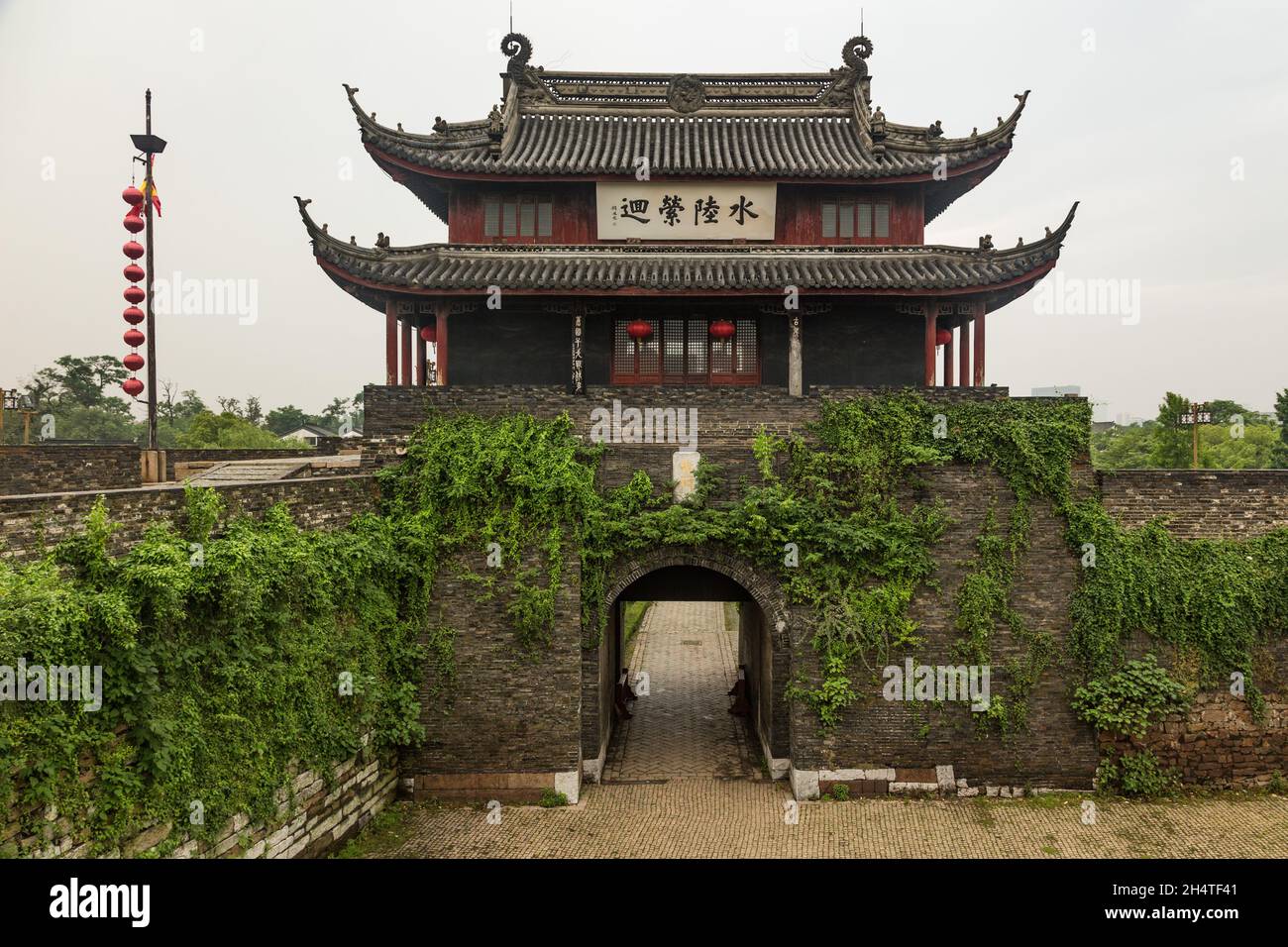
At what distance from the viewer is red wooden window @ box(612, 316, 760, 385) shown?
13.7 meters

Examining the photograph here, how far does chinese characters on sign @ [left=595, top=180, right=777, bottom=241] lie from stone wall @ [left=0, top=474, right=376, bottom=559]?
24.0 feet

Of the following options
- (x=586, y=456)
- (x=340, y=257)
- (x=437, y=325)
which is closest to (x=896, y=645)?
(x=586, y=456)

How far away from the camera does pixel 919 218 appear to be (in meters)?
14.1

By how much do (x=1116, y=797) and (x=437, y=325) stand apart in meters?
13.3

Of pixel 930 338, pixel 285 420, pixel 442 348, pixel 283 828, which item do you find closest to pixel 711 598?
pixel 930 338

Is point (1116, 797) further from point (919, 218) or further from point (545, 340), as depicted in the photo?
point (545, 340)

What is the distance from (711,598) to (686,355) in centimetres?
460

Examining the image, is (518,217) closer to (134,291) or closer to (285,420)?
(134,291)

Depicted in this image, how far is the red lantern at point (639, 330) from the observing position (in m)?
13.3

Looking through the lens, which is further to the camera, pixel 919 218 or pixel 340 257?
pixel 919 218

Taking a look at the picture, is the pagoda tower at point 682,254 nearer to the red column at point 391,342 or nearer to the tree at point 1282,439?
the red column at point 391,342

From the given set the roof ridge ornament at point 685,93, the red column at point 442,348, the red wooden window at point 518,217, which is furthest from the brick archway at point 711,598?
the roof ridge ornament at point 685,93

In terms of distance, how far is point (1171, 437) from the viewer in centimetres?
2284

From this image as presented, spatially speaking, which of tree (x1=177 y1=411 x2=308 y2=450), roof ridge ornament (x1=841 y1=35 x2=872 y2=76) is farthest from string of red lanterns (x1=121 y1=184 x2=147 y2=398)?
tree (x1=177 y1=411 x2=308 y2=450)
